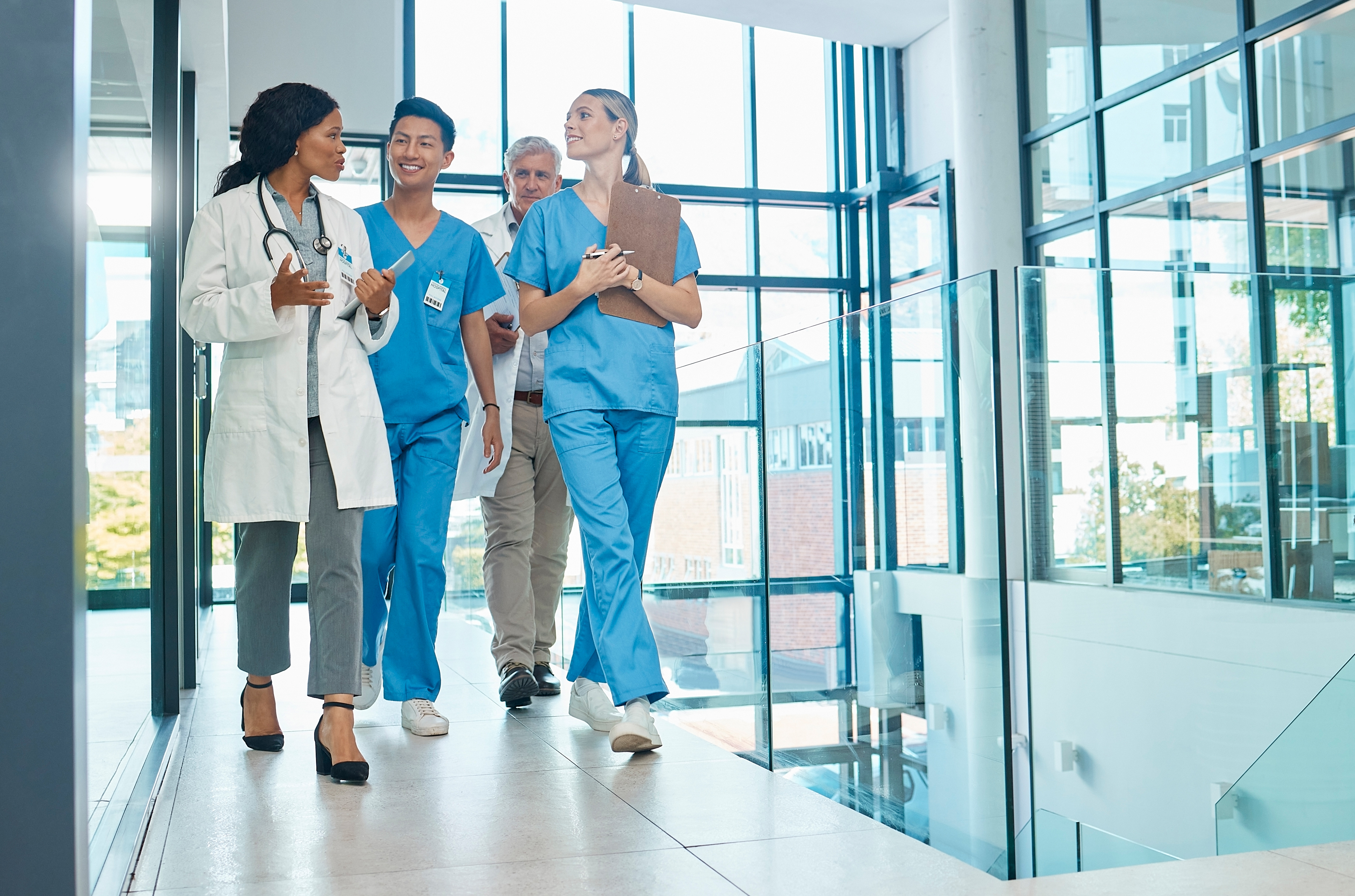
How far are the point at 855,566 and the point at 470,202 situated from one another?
6.76 m

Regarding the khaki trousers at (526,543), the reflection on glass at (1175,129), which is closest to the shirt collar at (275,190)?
the khaki trousers at (526,543)

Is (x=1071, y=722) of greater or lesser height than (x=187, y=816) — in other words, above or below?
below

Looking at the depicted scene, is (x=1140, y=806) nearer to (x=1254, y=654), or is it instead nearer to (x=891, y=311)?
(x=1254, y=654)

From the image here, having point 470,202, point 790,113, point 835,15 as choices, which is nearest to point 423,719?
point 470,202

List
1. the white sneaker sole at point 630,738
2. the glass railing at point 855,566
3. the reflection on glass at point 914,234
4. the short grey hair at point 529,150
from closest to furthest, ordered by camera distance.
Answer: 1. the glass railing at point 855,566
2. the white sneaker sole at point 630,738
3. the short grey hair at point 529,150
4. the reflection on glass at point 914,234

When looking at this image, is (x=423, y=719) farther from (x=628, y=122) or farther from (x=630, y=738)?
(x=628, y=122)

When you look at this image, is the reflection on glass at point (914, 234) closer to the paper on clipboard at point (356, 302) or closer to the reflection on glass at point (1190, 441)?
the reflection on glass at point (1190, 441)

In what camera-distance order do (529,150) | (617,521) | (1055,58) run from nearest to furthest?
(617,521) → (529,150) → (1055,58)

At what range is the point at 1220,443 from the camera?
393 centimetres

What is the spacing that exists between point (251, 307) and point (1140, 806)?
9.75 feet

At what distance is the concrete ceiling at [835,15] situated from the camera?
26.9ft

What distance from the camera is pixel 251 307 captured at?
1.92 meters

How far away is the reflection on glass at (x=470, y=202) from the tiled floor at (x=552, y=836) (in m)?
6.79

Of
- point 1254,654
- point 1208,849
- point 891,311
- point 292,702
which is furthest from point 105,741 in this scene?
point 1254,654
